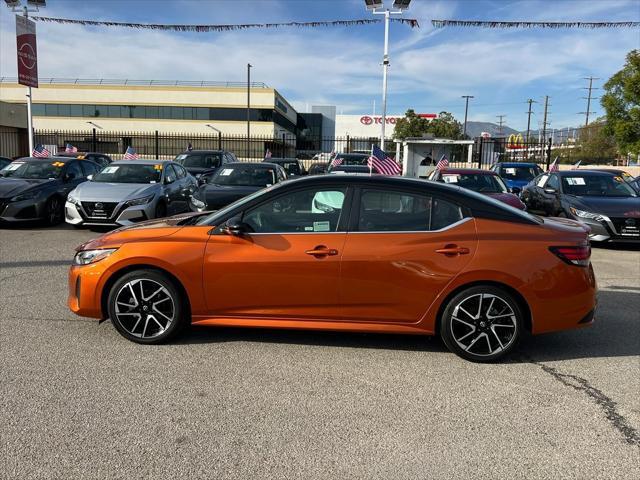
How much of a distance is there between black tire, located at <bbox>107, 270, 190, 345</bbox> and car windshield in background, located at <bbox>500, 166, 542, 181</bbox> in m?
17.8

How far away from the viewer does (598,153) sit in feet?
213

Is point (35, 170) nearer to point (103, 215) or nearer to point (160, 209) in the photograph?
point (103, 215)

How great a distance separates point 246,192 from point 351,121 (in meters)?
85.1

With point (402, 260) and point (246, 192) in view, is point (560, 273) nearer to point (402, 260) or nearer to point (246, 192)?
point (402, 260)

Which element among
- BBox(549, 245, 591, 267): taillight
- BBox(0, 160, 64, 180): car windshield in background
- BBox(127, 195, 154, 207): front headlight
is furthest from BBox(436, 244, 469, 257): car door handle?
BBox(0, 160, 64, 180): car windshield in background

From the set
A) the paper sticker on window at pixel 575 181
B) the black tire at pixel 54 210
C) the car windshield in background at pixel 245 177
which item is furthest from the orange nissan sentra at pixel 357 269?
the paper sticker on window at pixel 575 181

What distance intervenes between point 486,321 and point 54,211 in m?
10.4

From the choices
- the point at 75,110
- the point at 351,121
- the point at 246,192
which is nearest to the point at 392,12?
the point at 246,192

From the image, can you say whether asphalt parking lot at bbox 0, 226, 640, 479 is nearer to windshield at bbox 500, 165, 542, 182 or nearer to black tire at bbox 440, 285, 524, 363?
black tire at bbox 440, 285, 524, 363

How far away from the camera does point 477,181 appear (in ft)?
38.5

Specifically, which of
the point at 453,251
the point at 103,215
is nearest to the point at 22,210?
the point at 103,215

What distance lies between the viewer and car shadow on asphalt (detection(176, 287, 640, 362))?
184 inches

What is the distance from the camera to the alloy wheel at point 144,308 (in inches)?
177

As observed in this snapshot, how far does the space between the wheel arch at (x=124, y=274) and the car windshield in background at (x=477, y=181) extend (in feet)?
27.3
